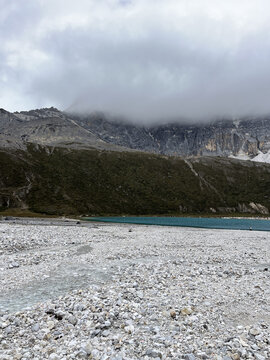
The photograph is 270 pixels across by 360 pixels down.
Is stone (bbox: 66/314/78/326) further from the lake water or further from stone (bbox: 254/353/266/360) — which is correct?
the lake water

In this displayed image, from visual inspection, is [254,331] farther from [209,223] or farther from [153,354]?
[209,223]

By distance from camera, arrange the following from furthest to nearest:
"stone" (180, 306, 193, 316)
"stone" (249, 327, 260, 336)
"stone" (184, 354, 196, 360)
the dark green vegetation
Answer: the dark green vegetation < "stone" (180, 306, 193, 316) < "stone" (249, 327, 260, 336) < "stone" (184, 354, 196, 360)

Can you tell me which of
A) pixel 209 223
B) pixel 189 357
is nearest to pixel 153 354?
pixel 189 357

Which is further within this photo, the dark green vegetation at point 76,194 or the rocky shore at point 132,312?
the dark green vegetation at point 76,194

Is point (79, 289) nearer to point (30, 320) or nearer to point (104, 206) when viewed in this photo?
point (30, 320)

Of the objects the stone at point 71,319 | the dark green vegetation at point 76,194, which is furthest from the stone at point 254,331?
the dark green vegetation at point 76,194

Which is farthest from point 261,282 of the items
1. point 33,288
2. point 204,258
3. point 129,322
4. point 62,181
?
point 62,181

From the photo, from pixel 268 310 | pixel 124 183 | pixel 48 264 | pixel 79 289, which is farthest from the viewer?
pixel 124 183

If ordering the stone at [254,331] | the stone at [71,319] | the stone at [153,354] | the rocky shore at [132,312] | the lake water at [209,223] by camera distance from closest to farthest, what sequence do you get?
1. the stone at [153,354]
2. the rocky shore at [132,312]
3. the stone at [254,331]
4. the stone at [71,319]
5. the lake water at [209,223]

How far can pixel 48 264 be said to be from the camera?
72.1 feet

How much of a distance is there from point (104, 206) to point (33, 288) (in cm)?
15076

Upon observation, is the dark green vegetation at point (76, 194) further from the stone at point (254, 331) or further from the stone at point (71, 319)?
the stone at point (254, 331)

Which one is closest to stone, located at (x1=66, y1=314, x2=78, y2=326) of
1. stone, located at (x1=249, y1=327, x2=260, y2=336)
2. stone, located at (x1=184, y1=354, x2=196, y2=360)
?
stone, located at (x1=184, y1=354, x2=196, y2=360)

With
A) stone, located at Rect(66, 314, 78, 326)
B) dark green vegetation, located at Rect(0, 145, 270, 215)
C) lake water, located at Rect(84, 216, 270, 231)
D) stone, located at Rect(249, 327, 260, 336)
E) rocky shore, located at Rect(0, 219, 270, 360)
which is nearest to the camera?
rocky shore, located at Rect(0, 219, 270, 360)
